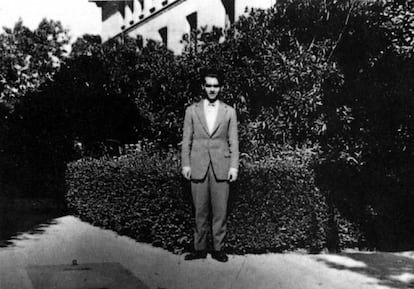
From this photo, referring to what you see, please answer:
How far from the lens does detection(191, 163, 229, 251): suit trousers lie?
21.1ft

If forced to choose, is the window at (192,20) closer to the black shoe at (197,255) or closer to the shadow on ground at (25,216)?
the shadow on ground at (25,216)

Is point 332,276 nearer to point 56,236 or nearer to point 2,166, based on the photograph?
point 56,236

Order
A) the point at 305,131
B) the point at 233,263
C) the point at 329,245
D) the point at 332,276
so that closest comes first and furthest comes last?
the point at 332,276, the point at 233,263, the point at 329,245, the point at 305,131

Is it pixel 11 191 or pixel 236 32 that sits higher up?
pixel 236 32

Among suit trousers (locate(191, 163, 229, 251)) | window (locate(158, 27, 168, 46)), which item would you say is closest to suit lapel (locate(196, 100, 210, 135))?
suit trousers (locate(191, 163, 229, 251))

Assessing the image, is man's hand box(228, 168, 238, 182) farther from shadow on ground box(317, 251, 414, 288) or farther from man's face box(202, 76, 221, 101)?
shadow on ground box(317, 251, 414, 288)

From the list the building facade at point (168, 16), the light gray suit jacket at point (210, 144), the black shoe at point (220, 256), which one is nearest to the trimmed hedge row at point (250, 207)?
the black shoe at point (220, 256)

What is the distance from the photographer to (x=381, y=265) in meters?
6.76

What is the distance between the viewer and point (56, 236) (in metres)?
9.03

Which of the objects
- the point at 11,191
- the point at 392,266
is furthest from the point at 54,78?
the point at 392,266

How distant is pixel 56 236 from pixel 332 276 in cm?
485

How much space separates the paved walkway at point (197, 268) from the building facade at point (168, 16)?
718cm

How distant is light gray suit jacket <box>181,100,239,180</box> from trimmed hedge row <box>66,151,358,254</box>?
2.35 ft

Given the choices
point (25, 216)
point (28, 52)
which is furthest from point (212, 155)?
point (28, 52)
